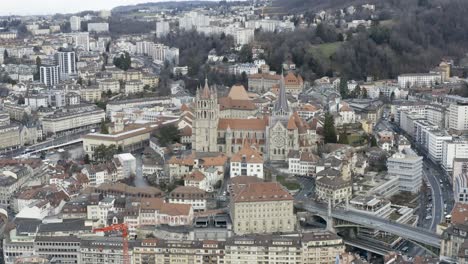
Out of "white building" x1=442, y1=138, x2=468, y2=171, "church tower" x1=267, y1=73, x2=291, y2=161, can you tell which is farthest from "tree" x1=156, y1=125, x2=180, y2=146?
"white building" x1=442, y1=138, x2=468, y2=171

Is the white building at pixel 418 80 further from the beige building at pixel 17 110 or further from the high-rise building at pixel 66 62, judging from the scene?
the high-rise building at pixel 66 62

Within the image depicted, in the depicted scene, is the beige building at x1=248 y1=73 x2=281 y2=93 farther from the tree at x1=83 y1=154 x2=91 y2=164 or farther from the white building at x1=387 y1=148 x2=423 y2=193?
the white building at x1=387 y1=148 x2=423 y2=193

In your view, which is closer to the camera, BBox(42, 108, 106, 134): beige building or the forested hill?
BBox(42, 108, 106, 134): beige building

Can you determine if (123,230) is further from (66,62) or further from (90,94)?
(66,62)

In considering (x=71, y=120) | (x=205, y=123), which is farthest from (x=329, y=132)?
(x=71, y=120)

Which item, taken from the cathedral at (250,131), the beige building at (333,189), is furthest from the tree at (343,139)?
the beige building at (333,189)

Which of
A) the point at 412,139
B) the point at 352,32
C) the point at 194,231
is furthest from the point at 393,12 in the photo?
the point at 194,231

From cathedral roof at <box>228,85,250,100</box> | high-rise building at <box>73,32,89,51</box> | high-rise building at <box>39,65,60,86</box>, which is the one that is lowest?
high-rise building at <box>39,65,60,86</box>
